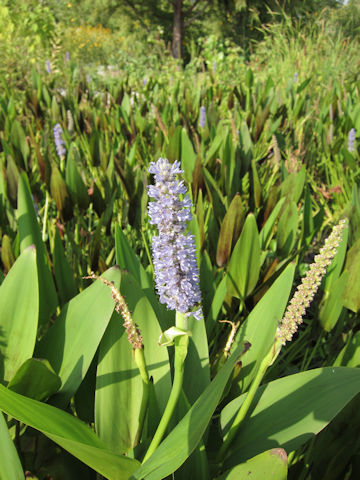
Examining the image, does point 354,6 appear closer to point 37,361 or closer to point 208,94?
point 208,94

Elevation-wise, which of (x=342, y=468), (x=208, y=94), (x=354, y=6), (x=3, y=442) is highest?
(x=354, y=6)

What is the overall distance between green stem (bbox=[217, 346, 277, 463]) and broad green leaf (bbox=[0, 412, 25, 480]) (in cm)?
25

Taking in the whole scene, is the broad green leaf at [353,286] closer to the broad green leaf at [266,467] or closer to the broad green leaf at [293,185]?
the broad green leaf at [293,185]

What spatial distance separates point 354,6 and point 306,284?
10395 mm

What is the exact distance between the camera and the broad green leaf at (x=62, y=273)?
0.79 meters


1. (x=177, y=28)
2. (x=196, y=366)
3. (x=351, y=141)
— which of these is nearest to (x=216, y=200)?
(x=196, y=366)

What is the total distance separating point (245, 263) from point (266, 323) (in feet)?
0.74

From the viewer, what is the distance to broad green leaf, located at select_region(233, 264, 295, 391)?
0.61 meters

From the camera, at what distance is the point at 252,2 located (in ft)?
40.0

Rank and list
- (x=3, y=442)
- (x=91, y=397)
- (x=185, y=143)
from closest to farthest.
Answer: (x=3, y=442) → (x=91, y=397) → (x=185, y=143)

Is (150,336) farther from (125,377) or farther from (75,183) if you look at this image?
(75,183)

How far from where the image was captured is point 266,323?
62 centimetres

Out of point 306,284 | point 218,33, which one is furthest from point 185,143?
point 218,33

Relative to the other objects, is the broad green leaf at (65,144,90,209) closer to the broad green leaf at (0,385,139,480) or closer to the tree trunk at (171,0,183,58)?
the broad green leaf at (0,385,139,480)
